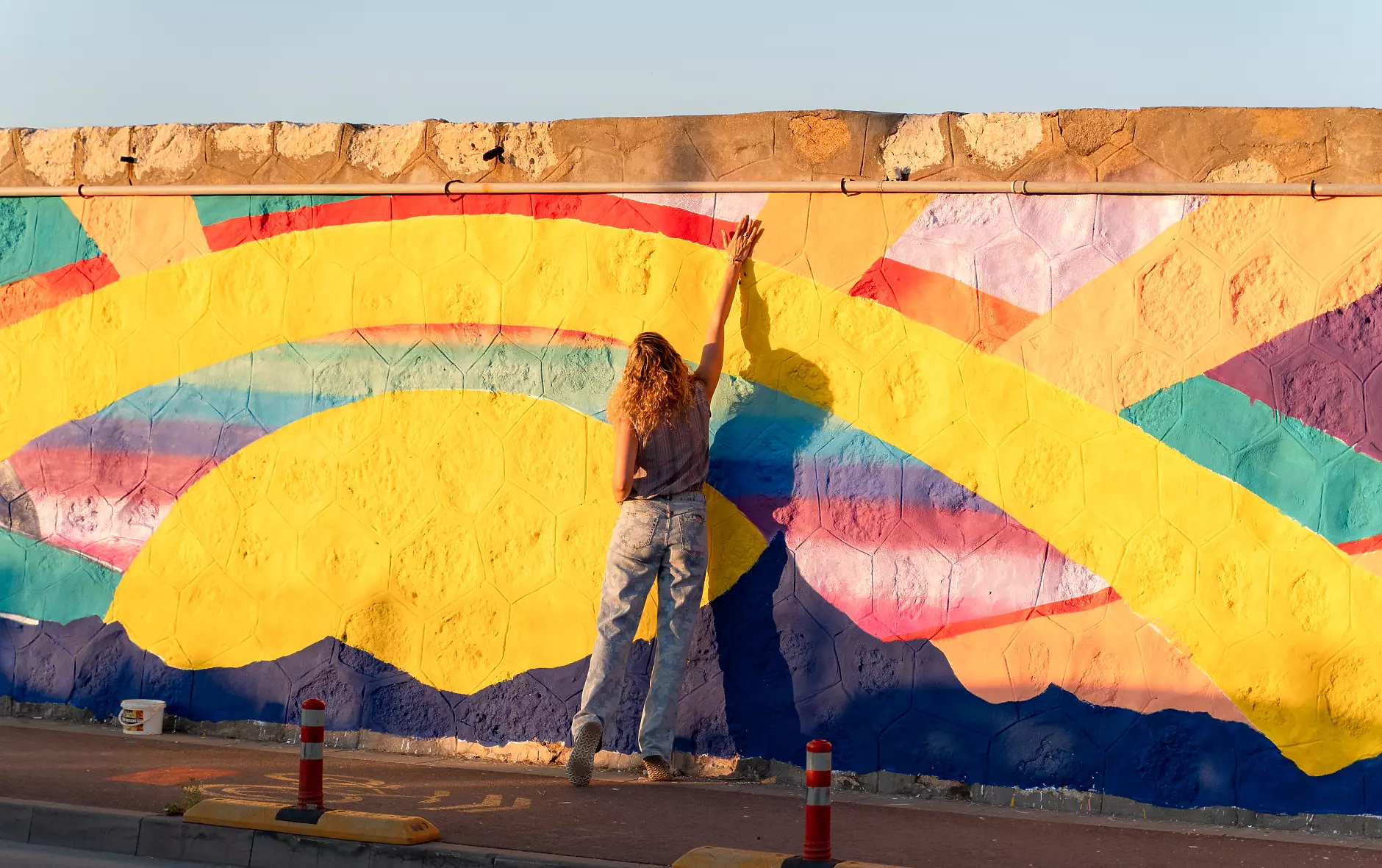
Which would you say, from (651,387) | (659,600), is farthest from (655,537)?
(651,387)

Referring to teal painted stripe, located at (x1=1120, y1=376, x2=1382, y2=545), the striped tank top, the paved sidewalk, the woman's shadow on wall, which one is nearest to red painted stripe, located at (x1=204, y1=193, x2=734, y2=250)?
the woman's shadow on wall

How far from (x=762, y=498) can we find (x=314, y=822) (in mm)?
2668

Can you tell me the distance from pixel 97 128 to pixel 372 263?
6.77ft

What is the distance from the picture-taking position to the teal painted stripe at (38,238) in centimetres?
936

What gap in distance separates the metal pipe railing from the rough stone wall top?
0.17 feet

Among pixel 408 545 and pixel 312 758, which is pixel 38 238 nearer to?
pixel 408 545

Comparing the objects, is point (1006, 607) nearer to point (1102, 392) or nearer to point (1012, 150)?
point (1102, 392)

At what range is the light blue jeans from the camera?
7590mm

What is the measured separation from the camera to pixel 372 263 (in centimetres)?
866

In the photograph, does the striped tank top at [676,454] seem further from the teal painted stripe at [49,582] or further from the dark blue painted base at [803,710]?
the teal painted stripe at [49,582]

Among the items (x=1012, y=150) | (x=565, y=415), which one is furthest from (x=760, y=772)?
(x=1012, y=150)

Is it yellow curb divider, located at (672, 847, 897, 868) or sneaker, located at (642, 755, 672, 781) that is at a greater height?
sneaker, located at (642, 755, 672, 781)

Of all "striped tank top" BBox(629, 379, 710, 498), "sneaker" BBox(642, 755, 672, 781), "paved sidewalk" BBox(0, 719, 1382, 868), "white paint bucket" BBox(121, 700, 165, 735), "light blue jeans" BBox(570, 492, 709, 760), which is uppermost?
"striped tank top" BBox(629, 379, 710, 498)

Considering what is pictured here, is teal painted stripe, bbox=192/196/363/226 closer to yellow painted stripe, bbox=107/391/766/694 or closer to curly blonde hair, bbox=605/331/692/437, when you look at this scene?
yellow painted stripe, bbox=107/391/766/694
